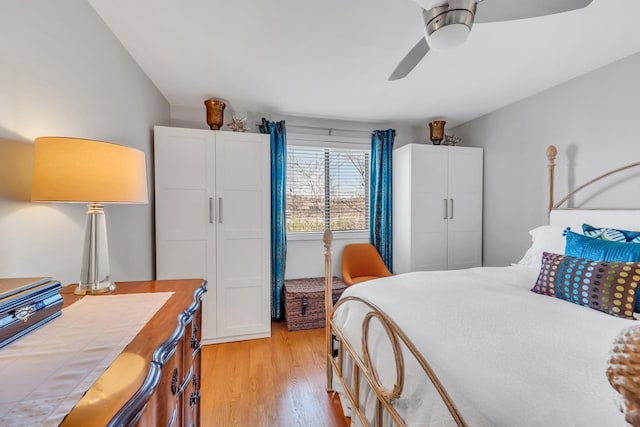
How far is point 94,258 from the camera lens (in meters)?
1.17

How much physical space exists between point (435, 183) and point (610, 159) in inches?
55.5

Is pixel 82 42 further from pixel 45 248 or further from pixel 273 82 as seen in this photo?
pixel 273 82

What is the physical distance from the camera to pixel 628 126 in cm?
202

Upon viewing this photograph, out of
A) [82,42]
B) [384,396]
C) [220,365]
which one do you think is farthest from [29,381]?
[220,365]

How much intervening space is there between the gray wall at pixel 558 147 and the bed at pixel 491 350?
1.55ft

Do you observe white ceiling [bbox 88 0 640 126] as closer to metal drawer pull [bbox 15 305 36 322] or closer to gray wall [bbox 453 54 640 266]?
gray wall [bbox 453 54 640 266]

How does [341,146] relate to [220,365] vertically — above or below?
above

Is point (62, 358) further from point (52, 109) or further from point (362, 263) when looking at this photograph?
point (362, 263)

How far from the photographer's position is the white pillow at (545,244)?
2023 millimetres

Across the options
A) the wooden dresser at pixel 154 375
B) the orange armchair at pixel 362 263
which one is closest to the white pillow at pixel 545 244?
the orange armchair at pixel 362 263

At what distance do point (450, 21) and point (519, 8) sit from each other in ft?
1.02

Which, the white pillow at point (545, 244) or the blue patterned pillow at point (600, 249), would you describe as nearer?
the blue patterned pillow at point (600, 249)

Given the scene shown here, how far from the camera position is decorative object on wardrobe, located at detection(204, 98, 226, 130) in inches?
105

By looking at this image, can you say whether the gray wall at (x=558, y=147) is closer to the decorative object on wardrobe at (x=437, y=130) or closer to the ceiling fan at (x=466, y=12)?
the decorative object on wardrobe at (x=437, y=130)
